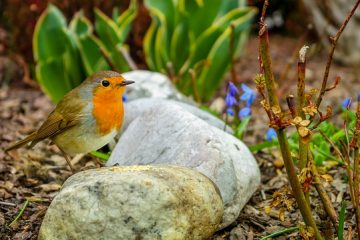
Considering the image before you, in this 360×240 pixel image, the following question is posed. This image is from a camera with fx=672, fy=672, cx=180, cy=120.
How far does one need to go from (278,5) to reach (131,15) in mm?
3320

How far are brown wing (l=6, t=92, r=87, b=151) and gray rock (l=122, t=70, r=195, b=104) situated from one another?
1.02 m

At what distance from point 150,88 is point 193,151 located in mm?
1465

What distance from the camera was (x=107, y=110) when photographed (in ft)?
12.6

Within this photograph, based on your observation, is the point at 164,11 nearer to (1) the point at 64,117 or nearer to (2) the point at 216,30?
(2) the point at 216,30

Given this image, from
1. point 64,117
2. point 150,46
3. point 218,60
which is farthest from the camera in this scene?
point 150,46

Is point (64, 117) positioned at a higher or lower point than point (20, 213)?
higher

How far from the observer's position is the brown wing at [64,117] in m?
3.92

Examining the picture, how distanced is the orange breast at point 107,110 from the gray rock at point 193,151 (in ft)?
0.73

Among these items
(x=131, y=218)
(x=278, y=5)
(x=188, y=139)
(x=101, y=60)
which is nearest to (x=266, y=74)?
(x=131, y=218)

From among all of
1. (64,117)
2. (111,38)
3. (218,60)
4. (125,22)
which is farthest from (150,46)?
(64,117)

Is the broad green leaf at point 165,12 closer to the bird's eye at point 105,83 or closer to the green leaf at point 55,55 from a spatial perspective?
the green leaf at point 55,55

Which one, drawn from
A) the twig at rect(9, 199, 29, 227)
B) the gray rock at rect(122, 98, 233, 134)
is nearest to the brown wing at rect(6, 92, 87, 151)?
the twig at rect(9, 199, 29, 227)

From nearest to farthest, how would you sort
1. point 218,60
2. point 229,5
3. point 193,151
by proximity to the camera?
point 193,151 → point 218,60 → point 229,5

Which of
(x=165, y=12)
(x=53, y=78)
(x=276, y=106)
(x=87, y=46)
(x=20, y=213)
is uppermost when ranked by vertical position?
(x=276, y=106)
